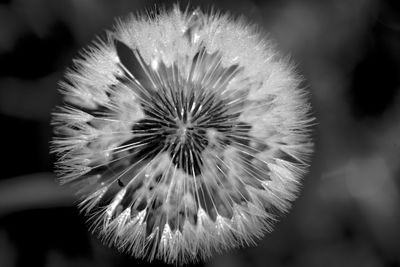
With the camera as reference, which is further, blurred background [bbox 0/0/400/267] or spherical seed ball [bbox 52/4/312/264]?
blurred background [bbox 0/0/400/267]

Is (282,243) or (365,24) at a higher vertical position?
(365,24)

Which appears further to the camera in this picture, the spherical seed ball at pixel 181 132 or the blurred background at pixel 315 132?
the blurred background at pixel 315 132

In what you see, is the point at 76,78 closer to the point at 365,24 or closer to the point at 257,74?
the point at 257,74

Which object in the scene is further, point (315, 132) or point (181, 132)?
point (315, 132)

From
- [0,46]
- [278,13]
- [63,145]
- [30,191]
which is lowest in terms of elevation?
[30,191]

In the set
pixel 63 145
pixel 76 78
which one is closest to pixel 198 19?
pixel 76 78
